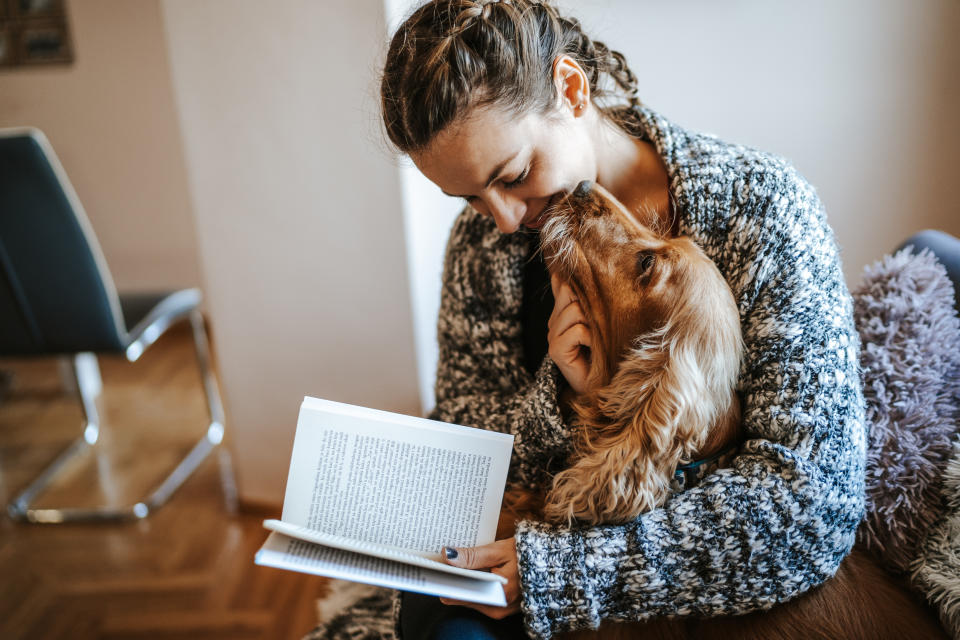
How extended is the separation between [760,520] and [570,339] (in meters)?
0.37

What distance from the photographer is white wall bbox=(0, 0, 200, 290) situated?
11.3 feet

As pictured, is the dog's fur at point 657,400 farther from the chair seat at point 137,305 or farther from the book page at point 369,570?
the chair seat at point 137,305

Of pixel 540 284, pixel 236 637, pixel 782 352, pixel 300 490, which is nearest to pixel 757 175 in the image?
pixel 782 352

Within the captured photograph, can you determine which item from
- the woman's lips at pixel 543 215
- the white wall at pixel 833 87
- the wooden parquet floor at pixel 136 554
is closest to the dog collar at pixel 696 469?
the woman's lips at pixel 543 215

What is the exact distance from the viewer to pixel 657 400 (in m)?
0.99

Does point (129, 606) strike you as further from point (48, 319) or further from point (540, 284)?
point (540, 284)

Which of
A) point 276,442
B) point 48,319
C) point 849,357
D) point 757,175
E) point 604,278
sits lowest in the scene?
point 276,442

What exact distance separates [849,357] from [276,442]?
1726mm

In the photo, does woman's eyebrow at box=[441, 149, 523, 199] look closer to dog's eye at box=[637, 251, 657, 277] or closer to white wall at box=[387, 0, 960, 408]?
dog's eye at box=[637, 251, 657, 277]

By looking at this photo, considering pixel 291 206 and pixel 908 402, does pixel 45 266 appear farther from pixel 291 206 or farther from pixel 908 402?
pixel 908 402

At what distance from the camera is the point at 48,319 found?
218 cm

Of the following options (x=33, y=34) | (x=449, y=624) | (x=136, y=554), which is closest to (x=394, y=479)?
(x=449, y=624)

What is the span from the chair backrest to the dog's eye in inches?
69.6

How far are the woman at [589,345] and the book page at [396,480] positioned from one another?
2.4 inches
